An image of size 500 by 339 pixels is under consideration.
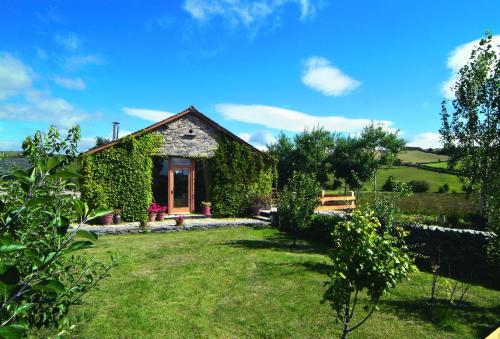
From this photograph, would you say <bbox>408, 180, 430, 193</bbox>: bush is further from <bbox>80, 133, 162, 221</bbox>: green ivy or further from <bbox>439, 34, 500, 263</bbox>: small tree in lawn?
<bbox>80, 133, 162, 221</bbox>: green ivy

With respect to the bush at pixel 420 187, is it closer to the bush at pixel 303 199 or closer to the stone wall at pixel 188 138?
the stone wall at pixel 188 138

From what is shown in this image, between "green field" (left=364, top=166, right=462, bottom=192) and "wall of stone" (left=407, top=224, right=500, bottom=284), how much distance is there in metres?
23.7

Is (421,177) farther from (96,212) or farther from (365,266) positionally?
(96,212)

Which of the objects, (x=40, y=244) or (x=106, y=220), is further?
(x=106, y=220)

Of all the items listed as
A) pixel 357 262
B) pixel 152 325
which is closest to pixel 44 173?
pixel 357 262

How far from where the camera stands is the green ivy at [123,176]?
16219 mm

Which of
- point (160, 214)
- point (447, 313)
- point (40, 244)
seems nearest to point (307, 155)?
point (160, 214)

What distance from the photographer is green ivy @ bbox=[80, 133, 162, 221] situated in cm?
1622

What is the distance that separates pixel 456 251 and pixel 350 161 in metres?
28.8

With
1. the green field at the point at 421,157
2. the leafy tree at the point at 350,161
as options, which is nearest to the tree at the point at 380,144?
the leafy tree at the point at 350,161

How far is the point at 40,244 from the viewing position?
2523 mm

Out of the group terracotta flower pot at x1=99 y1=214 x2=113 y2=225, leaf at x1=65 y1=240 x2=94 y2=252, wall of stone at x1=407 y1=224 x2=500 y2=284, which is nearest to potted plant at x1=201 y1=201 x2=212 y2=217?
terracotta flower pot at x1=99 y1=214 x2=113 y2=225

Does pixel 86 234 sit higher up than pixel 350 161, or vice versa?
pixel 350 161

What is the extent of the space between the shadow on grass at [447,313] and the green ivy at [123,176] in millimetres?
13258
